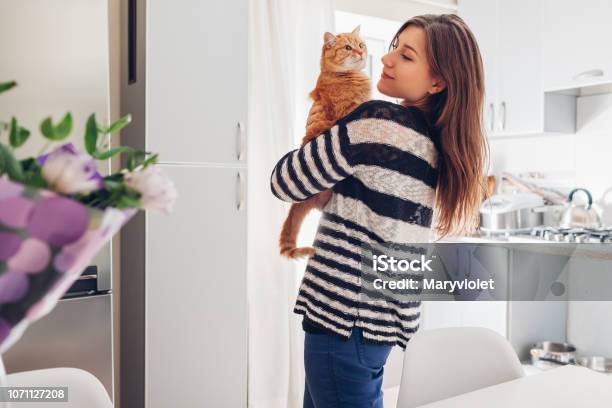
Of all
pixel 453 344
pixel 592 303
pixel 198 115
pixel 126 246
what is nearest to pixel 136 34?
pixel 198 115

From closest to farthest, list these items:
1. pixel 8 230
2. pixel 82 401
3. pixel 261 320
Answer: pixel 8 230
pixel 82 401
pixel 261 320

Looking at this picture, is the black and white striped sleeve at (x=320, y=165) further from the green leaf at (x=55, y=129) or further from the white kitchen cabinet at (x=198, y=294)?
the white kitchen cabinet at (x=198, y=294)

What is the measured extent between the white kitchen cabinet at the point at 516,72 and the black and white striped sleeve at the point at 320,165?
2211mm

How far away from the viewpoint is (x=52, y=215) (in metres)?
0.36

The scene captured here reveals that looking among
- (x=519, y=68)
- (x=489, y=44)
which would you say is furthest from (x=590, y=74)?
(x=489, y=44)

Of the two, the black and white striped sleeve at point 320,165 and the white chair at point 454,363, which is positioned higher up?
the black and white striped sleeve at point 320,165

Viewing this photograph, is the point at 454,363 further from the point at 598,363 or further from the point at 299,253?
the point at 598,363

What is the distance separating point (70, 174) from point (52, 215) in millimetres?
29

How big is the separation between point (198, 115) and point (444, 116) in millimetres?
1259

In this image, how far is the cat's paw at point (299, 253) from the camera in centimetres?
157

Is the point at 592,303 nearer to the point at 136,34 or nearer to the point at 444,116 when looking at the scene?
the point at 444,116

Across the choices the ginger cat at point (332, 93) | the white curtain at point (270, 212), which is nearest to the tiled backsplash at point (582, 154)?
the white curtain at point (270, 212)

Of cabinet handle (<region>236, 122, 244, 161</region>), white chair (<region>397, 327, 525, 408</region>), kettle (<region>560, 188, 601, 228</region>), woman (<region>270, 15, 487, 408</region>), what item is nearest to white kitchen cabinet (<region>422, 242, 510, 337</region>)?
kettle (<region>560, 188, 601, 228</region>)

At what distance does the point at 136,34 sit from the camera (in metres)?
2.29
